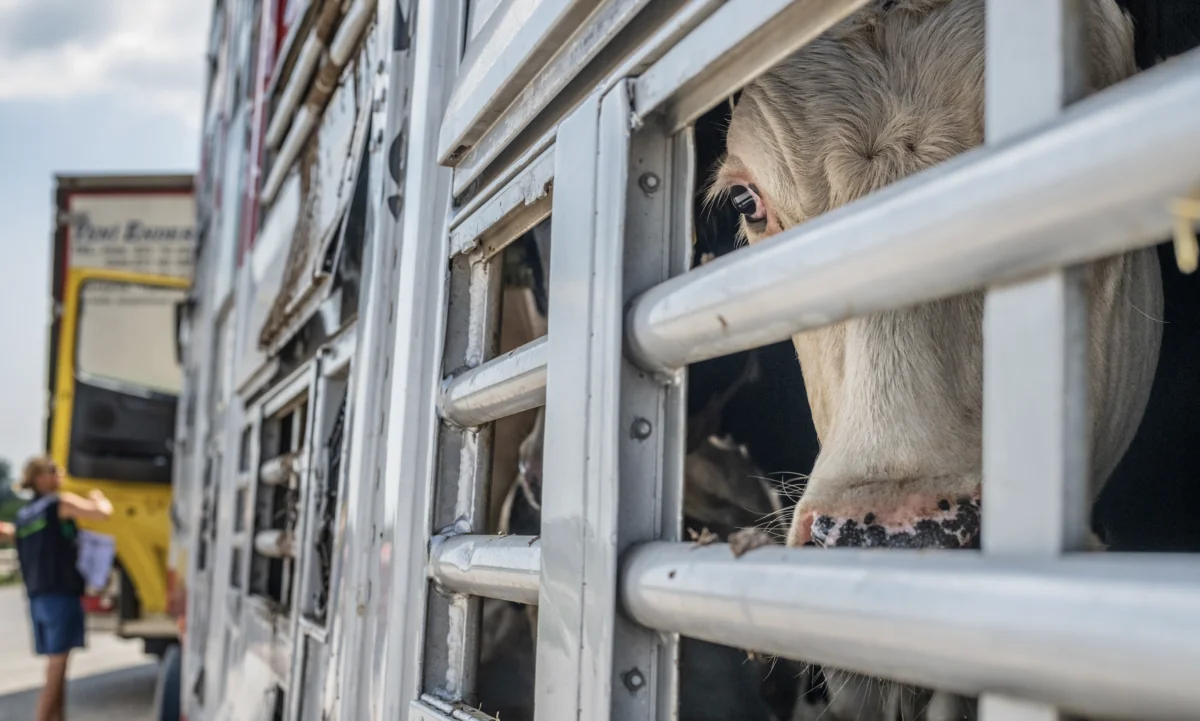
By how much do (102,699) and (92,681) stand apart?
1.11 m

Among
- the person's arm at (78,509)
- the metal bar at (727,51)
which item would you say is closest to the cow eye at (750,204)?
the metal bar at (727,51)

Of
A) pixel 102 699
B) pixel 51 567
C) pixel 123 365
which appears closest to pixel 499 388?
pixel 51 567

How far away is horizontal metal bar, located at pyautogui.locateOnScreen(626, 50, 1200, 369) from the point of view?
23.1 inches

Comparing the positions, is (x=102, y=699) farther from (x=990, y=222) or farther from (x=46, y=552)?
(x=990, y=222)

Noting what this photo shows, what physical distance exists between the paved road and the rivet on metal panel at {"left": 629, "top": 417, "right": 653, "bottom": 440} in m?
7.55

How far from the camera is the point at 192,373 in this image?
7.02m

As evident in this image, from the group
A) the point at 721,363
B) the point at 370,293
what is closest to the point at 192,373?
the point at 721,363

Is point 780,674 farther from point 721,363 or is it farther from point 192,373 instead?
point 192,373

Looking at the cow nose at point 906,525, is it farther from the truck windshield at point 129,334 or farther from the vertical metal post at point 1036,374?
the truck windshield at point 129,334

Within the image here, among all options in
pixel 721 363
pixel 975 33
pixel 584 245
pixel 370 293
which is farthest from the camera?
pixel 721 363

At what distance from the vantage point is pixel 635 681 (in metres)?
1.10

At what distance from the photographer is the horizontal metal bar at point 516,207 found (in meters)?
1.43

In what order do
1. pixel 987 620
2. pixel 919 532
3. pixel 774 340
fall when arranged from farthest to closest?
pixel 919 532
pixel 774 340
pixel 987 620

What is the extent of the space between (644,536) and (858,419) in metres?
0.34
